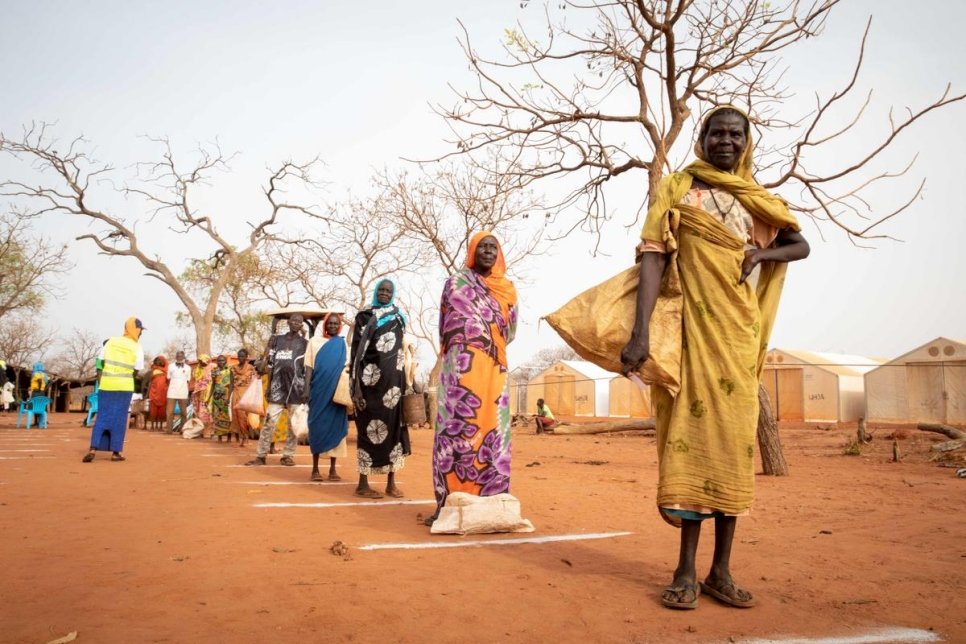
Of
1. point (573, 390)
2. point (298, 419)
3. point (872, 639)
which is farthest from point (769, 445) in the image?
point (573, 390)

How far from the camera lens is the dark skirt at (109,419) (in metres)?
9.15

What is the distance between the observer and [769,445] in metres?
8.02

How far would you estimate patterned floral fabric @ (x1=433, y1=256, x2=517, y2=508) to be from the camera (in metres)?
4.81

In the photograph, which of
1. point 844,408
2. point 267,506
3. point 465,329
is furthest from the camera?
point 844,408

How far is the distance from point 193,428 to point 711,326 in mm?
15309

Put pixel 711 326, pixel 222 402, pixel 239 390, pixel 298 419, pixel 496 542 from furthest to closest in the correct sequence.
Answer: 1. pixel 222 402
2. pixel 239 390
3. pixel 298 419
4. pixel 496 542
5. pixel 711 326

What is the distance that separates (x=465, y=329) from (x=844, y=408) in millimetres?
22311

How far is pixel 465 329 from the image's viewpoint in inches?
195

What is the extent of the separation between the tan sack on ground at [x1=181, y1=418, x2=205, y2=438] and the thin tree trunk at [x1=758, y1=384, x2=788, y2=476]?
41.3ft

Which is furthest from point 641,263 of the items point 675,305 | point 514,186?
point 514,186

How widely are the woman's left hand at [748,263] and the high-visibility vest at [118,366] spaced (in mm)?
8372

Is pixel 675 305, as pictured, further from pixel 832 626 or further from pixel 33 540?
pixel 33 540

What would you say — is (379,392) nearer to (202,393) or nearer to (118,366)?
(118,366)

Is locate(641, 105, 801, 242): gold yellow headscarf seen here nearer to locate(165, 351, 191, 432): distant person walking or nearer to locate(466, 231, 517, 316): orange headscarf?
locate(466, 231, 517, 316): orange headscarf
